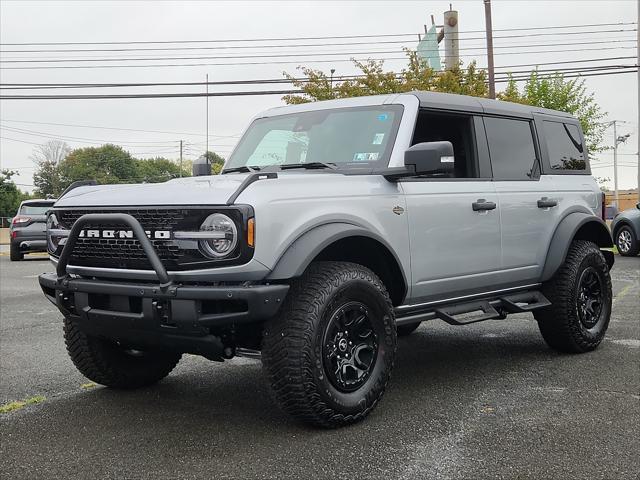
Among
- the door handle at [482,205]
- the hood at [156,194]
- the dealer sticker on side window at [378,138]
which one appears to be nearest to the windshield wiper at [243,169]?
the hood at [156,194]

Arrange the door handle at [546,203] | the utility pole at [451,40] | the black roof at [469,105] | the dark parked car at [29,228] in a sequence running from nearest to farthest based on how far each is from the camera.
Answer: the black roof at [469,105]
the door handle at [546,203]
the dark parked car at [29,228]
the utility pole at [451,40]

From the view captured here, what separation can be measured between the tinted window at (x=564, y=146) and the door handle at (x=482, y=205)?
4.21 ft

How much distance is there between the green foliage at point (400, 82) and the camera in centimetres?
2345

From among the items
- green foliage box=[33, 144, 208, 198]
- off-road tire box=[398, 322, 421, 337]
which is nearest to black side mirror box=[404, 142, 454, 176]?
off-road tire box=[398, 322, 421, 337]

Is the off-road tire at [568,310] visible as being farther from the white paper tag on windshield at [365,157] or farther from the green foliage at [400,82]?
the green foliage at [400,82]

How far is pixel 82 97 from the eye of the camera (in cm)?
2770

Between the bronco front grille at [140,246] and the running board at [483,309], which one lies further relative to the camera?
the running board at [483,309]

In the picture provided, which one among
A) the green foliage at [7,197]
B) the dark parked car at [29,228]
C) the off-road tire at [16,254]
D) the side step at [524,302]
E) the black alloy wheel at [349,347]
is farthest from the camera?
the green foliage at [7,197]

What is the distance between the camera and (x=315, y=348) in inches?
148

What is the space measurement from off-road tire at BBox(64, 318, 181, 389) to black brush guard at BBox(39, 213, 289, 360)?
644mm

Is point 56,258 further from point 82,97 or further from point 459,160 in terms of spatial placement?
point 82,97

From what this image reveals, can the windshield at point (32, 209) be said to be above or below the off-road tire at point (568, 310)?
above

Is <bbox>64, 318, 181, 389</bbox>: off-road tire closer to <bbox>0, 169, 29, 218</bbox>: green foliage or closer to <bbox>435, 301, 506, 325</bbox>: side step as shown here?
<bbox>435, 301, 506, 325</bbox>: side step

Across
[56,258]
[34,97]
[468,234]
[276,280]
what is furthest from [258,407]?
[34,97]
